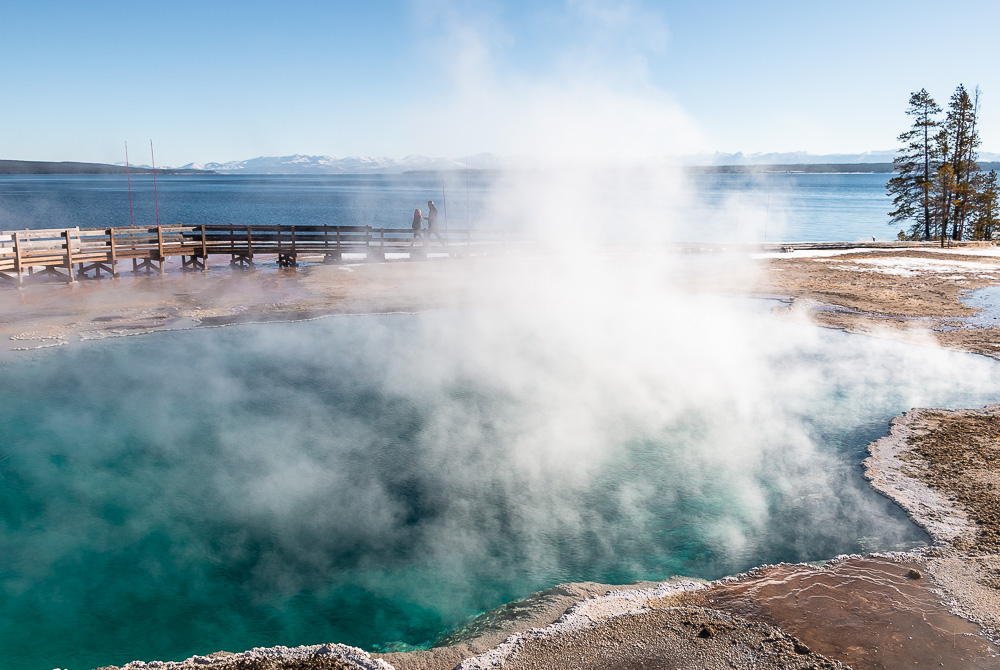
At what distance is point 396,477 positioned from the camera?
748 centimetres

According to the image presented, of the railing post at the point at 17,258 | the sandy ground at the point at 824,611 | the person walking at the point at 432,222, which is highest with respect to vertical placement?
the person walking at the point at 432,222

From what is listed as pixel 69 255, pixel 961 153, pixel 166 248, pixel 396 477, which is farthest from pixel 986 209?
pixel 69 255

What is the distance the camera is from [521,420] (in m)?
9.20

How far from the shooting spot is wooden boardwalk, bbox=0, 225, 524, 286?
1847 centimetres

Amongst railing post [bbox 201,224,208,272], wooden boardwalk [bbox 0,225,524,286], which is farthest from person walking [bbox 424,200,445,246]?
railing post [bbox 201,224,208,272]

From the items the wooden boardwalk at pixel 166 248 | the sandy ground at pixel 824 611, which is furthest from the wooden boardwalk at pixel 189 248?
the sandy ground at pixel 824 611

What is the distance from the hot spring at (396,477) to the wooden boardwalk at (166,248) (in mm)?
7821

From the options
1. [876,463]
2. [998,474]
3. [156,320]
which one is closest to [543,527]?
[876,463]

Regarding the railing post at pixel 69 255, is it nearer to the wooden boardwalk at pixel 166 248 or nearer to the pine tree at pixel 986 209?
the wooden boardwalk at pixel 166 248

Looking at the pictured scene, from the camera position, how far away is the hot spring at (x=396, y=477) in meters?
5.48

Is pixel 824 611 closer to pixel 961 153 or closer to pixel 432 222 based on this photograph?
pixel 432 222

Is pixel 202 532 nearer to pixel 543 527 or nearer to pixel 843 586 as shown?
pixel 543 527

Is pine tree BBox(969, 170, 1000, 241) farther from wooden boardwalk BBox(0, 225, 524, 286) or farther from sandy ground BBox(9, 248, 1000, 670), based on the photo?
sandy ground BBox(9, 248, 1000, 670)

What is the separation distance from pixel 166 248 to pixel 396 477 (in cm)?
1738
